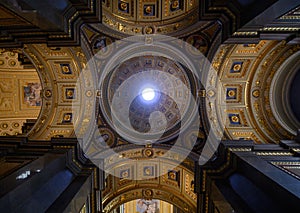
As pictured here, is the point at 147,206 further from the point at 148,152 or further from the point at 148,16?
the point at 148,16

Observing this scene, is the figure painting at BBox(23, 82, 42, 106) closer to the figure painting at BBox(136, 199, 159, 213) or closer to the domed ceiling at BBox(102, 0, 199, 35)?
the domed ceiling at BBox(102, 0, 199, 35)

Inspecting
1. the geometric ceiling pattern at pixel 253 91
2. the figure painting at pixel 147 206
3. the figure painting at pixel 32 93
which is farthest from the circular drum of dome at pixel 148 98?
the figure painting at pixel 147 206

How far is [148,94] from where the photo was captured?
16281 mm

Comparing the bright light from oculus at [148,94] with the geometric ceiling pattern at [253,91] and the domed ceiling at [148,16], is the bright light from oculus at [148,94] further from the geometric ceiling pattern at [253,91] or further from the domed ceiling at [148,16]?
the geometric ceiling pattern at [253,91]

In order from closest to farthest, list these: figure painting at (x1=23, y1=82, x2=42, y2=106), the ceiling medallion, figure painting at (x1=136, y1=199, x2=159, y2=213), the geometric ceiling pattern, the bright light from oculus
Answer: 1. the geometric ceiling pattern
2. the ceiling medallion
3. the bright light from oculus
4. figure painting at (x1=23, y1=82, x2=42, y2=106)
5. figure painting at (x1=136, y1=199, x2=159, y2=213)

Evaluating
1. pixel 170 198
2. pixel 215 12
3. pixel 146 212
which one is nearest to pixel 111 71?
pixel 215 12

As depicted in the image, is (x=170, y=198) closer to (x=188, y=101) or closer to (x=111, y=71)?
(x=188, y=101)

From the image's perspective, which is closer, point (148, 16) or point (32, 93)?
point (148, 16)

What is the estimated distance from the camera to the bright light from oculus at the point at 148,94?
635 inches

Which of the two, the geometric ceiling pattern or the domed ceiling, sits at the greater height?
the domed ceiling

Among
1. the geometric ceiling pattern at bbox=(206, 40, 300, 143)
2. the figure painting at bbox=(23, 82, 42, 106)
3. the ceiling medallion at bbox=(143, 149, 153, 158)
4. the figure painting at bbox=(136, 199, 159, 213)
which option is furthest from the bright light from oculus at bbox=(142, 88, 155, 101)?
the figure painting at bbox=(136, 199, 159, 213)

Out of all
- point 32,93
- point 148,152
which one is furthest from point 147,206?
point 32,93

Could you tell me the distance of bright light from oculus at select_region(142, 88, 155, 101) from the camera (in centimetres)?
1612

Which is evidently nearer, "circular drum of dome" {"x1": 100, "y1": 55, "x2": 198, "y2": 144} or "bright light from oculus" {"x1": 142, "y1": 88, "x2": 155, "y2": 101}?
"circular drum of dome" {"x1": 100, "y1": 55, "x2": 198, "y2": 144}
